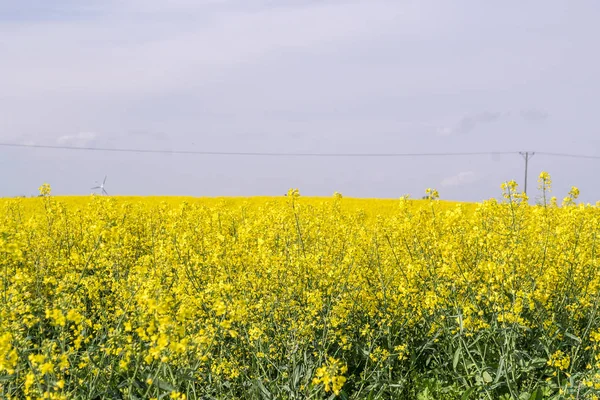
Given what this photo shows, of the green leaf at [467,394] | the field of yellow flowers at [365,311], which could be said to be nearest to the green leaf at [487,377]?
the field of yellow flowers at [365,311]

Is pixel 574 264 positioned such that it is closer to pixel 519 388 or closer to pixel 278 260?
pixel 519 388

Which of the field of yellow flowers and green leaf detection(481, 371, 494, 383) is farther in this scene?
green leaf detection(481, 371, 494, 383)

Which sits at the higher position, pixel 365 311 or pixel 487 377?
pixel 365 311

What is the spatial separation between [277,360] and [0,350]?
2843mm

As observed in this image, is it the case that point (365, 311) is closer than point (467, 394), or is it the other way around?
point (467, 394)

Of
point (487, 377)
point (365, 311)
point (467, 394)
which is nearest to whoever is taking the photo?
point (467, 394)

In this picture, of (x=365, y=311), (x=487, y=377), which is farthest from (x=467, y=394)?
(x=365, y=311)

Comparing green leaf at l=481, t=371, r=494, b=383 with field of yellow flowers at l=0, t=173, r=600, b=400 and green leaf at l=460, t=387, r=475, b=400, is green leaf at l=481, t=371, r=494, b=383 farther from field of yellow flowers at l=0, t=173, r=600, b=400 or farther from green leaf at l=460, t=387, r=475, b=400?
green leaf at l=460, t=387, r=475, b=400

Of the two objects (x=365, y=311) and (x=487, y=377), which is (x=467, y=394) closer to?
(x=487, y=377)

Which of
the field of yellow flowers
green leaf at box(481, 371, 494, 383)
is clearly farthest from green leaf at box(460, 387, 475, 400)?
green leaf at box(481, 371, 494, 383)

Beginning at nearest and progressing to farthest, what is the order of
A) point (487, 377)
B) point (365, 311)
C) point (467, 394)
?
1. point (467, 394)
2. point (487, 377)
3. point (365, 311)

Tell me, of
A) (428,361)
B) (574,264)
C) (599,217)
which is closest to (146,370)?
(428,361)

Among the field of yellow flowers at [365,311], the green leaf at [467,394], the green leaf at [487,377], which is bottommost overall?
the green leaf at [467,394]

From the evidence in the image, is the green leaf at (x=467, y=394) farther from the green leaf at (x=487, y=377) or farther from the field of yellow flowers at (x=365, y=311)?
the green leaf at (x=487, y=377)
